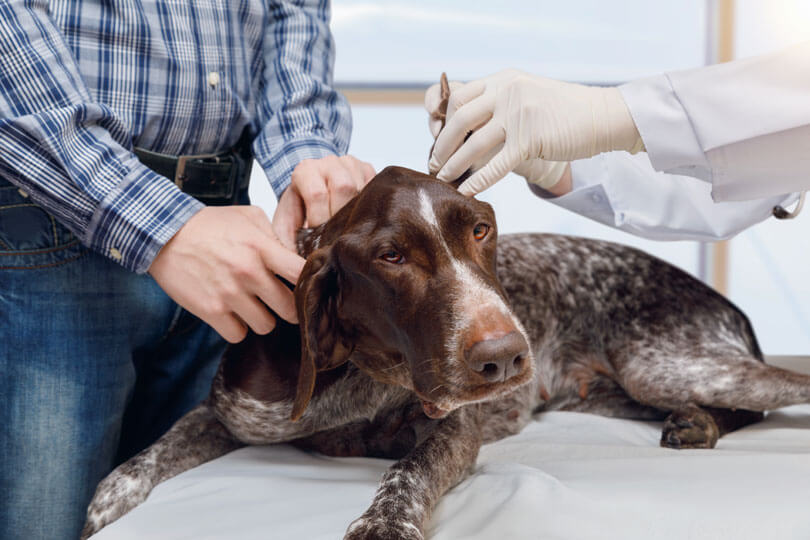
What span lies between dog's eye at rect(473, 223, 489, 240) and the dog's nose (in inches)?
13.3

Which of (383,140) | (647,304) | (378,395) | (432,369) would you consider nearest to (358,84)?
(383,140)

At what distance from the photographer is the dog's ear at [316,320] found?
162 cm

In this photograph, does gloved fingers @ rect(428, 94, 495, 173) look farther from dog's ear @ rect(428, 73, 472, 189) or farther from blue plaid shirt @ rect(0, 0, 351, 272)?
blue plaid shirt @ rect(0, 0, 351, 272)

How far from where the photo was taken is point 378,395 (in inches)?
77.2

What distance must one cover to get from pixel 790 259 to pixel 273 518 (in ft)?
17.7

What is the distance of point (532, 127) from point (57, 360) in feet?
4.52

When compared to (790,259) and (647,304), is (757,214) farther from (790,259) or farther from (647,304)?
(790,259)

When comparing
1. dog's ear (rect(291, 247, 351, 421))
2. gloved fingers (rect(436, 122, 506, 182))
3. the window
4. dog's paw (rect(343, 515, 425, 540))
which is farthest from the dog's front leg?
the window

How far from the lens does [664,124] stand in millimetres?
1846

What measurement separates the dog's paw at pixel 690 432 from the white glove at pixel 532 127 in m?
0.78

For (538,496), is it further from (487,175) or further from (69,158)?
(69,158)

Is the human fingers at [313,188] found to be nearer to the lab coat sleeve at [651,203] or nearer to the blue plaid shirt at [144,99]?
the blue plaid shirt at [144,99]

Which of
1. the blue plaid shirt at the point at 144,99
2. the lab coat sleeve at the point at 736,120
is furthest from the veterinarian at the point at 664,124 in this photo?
the blue plaid shirt at the point at 144,99

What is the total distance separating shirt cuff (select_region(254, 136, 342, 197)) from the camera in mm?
2123
